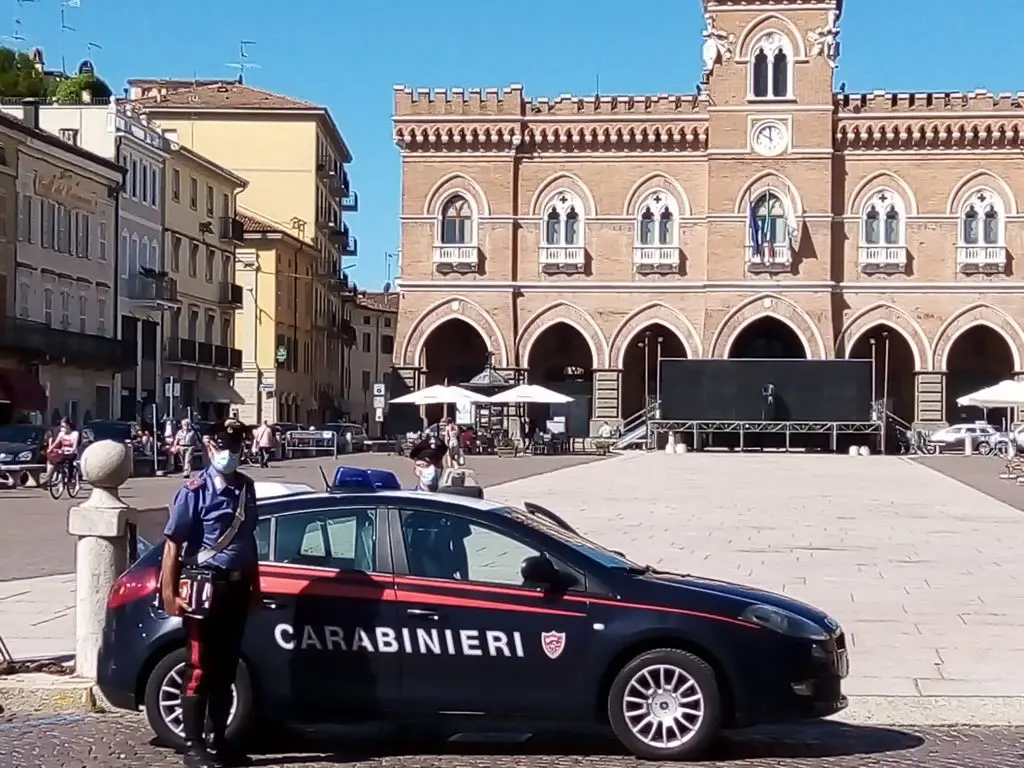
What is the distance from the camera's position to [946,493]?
1309 inches

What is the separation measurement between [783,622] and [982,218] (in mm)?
60427

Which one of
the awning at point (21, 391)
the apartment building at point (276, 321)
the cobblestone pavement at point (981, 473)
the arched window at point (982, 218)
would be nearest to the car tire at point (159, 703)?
the cobblestone pavement at point (981, 473)

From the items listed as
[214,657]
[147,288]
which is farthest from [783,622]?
[147,288]

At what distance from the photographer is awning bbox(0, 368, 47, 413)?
48312 millimetres

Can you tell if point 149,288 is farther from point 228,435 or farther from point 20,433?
point 228,435

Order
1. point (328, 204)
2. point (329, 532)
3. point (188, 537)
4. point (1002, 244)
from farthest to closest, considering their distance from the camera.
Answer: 1. point (328, 204)
2. point (1002, 244)
3. point (329, 532)
4. point (188, 537)

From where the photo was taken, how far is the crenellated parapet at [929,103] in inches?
2586

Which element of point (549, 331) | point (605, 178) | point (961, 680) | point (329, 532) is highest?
point (605, 178)

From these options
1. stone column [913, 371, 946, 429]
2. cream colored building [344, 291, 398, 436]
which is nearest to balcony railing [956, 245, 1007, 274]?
stone column [913, 371, 946, 429]

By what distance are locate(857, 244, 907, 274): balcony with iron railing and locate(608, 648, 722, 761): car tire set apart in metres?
59.7

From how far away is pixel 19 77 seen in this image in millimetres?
70000

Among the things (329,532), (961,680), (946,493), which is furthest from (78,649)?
(946,493)

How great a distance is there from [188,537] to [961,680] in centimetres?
566

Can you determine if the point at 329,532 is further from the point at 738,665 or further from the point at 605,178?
the point at 605,178
